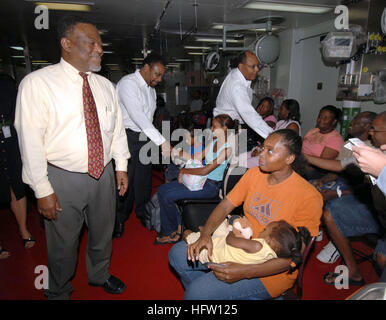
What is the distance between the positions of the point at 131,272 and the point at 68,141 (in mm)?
1436

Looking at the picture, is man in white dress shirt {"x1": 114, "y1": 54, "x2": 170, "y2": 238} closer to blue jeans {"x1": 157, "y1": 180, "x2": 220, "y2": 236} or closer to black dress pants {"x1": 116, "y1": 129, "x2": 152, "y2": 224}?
black dress pants {"x1": 116, "y1": 129, "x2": 152, "y2": 224}

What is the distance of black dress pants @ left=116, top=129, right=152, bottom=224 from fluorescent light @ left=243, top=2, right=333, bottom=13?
3202mm

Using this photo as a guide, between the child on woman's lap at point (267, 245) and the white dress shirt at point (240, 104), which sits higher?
the white dress shirt at point (240, 104)

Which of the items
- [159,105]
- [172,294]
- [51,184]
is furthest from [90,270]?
[159,105]

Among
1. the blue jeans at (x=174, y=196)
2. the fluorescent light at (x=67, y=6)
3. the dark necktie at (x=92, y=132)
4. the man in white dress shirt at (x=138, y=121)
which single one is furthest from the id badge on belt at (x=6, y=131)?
the fluorescent light at (x=67, y=6)

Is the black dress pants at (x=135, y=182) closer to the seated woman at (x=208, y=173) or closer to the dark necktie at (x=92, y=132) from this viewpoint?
the seated woman at (x=208, y=173)

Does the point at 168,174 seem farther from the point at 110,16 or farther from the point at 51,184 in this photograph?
the point at 110,16

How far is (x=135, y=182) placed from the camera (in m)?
2.97

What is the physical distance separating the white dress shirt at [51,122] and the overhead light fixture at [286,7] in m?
3.70

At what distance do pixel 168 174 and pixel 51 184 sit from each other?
5.97 feet

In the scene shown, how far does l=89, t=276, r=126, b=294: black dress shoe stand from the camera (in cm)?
209

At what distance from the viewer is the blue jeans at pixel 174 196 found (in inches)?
99.2

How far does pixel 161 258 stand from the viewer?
2.58 metres

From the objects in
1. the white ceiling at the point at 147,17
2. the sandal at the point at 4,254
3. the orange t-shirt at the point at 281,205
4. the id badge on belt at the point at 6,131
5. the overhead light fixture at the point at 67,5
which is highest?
the overhead light fixture at the point at 67,5
